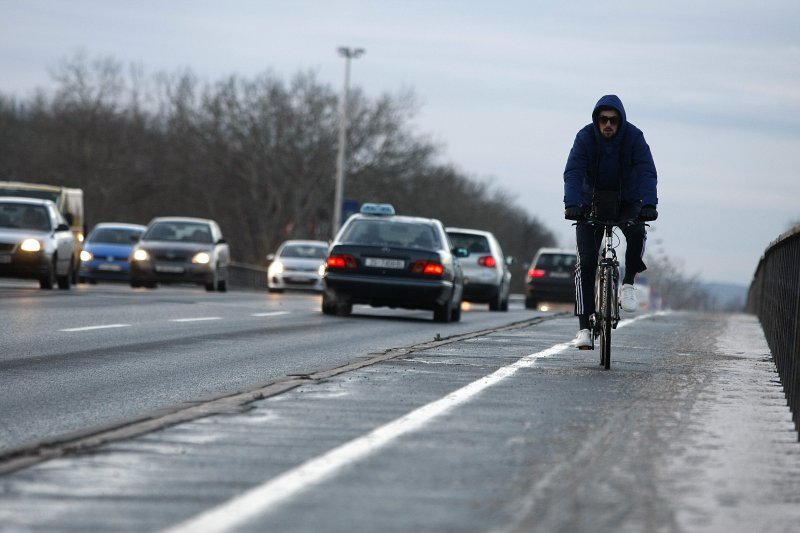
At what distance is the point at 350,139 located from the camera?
7581cm

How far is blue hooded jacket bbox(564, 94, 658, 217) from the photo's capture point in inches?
463

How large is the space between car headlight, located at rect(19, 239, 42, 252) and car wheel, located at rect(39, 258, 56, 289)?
0.44 meters

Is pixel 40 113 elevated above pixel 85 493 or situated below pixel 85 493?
above

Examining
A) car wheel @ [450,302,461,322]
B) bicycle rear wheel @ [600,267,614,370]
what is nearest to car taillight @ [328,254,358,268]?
car wheel @ [450,302,461,322]

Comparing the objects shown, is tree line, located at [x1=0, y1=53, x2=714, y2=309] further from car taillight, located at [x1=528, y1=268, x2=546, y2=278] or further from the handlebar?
the handlebar

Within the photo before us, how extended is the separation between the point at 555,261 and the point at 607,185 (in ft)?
87.9

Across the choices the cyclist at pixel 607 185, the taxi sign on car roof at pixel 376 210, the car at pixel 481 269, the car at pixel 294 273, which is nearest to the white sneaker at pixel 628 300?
the cyclist at pixel 607 185

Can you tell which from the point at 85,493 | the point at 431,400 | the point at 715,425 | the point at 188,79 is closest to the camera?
the point at 85,493

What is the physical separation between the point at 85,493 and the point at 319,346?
30.9 feet

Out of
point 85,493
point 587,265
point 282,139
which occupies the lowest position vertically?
point 85,493

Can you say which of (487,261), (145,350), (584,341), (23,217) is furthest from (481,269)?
(584,341)

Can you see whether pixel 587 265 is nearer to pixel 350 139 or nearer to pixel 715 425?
pixel 715 425

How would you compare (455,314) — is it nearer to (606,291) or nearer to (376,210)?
(376,210)

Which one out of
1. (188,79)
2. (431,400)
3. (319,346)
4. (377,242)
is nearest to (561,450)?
(431,400)
